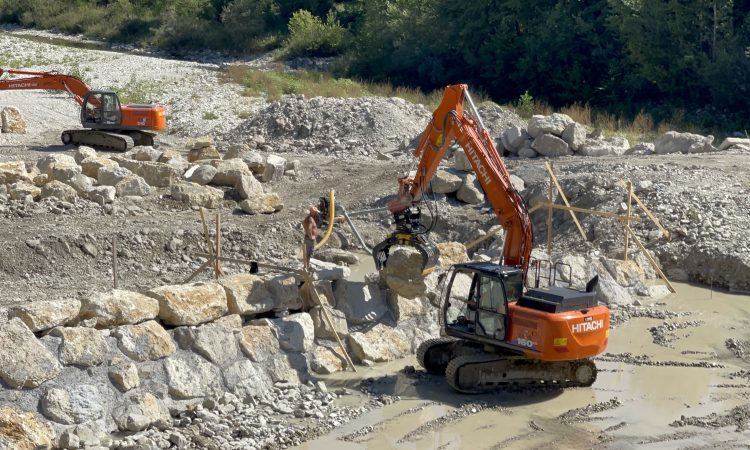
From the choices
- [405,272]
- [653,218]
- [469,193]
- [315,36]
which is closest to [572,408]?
[405,272]

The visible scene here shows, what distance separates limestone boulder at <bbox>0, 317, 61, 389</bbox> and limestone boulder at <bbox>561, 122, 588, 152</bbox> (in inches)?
682

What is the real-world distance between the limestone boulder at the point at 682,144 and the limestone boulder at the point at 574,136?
1945 mm

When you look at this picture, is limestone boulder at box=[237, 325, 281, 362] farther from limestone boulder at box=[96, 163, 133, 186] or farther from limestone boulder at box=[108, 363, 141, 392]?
limestone boulder at box=[96, 163, 133, 186]

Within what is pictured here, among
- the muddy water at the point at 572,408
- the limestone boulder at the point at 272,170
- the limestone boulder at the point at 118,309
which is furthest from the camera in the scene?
the limestone boulder at the point at 272,170

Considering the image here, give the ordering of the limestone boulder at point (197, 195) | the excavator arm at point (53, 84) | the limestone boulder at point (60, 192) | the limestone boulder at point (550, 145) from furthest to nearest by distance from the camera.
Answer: the excavator arm at point (53, 84), the limestone boulder at point (550, 145), the limestone boulder at point (197, 195), the limestone boulder at point (60, 192)

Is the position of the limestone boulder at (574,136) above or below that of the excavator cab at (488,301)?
above

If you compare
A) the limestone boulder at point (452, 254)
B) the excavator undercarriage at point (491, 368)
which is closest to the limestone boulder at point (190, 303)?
the excavator undercarriage at point (491, 368)

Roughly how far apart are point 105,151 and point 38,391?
17.3 meters

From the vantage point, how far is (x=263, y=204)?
78.8 feet

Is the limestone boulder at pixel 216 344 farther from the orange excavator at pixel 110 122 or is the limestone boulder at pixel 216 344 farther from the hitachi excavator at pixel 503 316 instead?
the orange excavator at pixel 110 122

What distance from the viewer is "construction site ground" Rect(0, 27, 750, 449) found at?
13406 mm

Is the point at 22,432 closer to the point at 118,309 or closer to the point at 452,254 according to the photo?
the point at 118,309

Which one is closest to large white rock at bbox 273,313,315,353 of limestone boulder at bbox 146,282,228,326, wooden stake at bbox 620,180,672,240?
limestone boulder at bbox 146,282,228,326

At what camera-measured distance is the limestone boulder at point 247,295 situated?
15.1 meters
